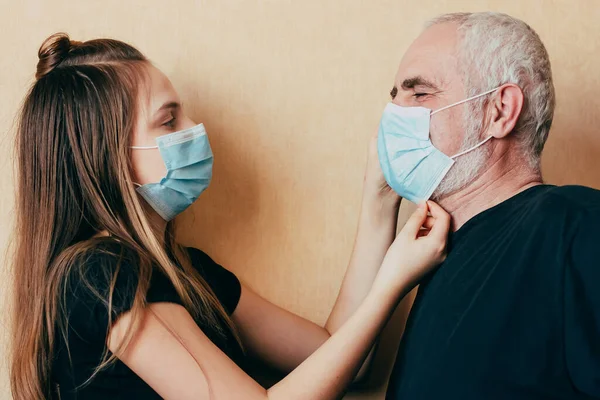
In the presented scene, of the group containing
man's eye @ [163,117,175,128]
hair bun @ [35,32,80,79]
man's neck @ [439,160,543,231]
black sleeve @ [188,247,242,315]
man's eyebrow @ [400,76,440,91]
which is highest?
hair bun @ [35,32,80,79]

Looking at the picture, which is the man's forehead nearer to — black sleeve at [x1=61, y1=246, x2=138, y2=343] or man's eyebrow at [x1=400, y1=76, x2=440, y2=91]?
man's eyebrow at [x1=400, y1=76, x2=440, y2=91]

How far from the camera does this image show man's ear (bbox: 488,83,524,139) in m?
1.26

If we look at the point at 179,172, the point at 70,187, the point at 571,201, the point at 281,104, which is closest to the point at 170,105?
the point at 179,172

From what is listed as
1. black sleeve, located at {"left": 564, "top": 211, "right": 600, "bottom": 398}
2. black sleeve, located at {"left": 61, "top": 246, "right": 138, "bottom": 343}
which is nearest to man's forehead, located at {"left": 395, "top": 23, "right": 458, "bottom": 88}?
black sleeve, located at {"left": 564, "top": 211, "right": 600, "bottom": 398}

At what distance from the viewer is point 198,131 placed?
1425mm

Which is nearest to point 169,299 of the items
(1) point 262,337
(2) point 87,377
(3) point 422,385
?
(2) point 87,377

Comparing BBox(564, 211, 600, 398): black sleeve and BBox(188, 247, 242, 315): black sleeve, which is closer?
BBox(564, 211, 600, 398): black sleeve

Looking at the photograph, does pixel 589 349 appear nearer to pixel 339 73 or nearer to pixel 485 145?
pixel 485 145

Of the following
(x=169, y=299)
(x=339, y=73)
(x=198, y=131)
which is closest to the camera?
(x=169, y=299)

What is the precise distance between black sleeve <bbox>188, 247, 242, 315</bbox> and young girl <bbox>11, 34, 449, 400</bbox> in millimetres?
11

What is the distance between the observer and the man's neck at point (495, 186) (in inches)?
50.9

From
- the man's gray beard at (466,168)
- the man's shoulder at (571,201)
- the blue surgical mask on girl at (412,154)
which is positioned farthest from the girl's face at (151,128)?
the man's shoulder at (571,201)

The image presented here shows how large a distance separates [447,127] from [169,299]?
600 mm

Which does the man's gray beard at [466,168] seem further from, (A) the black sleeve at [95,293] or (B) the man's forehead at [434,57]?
(A) the black sleeve at [95,293]
